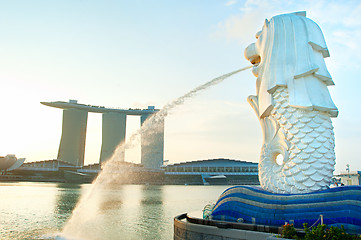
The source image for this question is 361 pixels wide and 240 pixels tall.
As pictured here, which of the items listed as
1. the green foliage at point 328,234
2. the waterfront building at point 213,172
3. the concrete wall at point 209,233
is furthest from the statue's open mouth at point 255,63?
the waterfront building at point 213,172

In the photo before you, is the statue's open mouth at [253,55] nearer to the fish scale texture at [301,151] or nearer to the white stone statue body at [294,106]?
the white stone statue body at [294,106]

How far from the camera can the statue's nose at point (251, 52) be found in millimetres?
12877

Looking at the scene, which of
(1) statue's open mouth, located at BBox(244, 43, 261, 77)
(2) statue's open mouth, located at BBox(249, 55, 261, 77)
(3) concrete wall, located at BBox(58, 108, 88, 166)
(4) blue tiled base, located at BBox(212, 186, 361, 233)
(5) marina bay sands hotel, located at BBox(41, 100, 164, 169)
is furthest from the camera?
(3) concrete wall, located at BBox(58, 108, 88, 166)

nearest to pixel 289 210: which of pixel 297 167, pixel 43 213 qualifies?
pixel 297 167

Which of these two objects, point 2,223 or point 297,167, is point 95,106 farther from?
point 297,167

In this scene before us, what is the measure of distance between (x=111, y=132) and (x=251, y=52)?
103 metres

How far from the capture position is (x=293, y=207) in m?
9.84

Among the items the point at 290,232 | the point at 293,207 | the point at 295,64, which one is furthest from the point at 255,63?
the point at 290,232

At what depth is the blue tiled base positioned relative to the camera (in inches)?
361

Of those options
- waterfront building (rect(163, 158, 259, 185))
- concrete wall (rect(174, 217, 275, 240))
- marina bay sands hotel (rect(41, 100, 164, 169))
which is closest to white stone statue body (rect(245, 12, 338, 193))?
concrete wall (rect(174, 217, 275, 240))

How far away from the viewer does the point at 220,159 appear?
101 metres

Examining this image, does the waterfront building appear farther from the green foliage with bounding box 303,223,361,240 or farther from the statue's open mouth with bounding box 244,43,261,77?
the green foliage with bounding box 303,223,361,240

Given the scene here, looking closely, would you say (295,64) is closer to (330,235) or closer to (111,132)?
(330,235)

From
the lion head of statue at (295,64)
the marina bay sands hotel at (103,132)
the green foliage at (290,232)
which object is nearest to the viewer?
the green foliage at (290,232)
